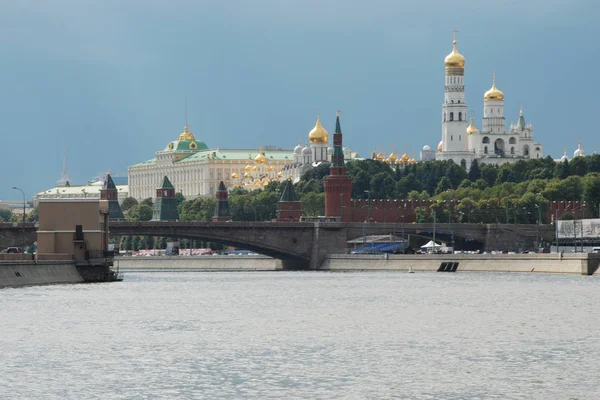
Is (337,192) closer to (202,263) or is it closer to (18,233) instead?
(202,263)

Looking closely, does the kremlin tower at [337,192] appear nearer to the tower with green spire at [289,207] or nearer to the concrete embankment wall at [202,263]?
the tower with green spire at [289,207]

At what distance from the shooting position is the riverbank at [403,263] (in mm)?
105125

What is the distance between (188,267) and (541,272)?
58841 millimetres

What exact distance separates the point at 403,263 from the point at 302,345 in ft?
252

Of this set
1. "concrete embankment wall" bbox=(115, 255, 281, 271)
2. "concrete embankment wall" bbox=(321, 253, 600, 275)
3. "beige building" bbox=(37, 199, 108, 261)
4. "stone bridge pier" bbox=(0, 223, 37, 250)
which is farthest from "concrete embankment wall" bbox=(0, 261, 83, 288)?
"concrete embankment wall" bbox=(115, 255, 281, 271)

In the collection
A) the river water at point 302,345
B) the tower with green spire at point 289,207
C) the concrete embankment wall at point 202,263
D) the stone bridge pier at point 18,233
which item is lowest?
the river water at point 302,345

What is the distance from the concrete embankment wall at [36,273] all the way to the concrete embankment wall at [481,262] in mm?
30672

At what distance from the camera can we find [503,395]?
42.3m

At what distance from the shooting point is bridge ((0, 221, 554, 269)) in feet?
448

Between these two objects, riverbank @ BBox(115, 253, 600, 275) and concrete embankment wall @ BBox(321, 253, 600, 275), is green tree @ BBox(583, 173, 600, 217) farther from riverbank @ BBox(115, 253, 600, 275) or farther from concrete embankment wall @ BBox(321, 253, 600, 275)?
concrete embankment wall @ BBox(321, 253, 600, 275)

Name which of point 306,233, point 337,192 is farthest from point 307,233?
point 337,192

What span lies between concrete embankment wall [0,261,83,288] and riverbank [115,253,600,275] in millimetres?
30761

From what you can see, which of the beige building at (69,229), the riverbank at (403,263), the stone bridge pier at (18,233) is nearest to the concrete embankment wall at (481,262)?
the riverbank at (403,263)

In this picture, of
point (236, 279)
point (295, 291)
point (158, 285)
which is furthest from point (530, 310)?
point (236, 279)
